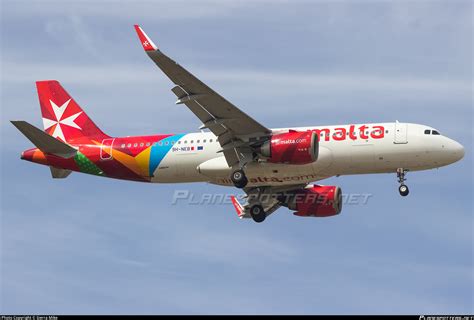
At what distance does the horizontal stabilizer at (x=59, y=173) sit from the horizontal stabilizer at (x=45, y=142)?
120 centimetres

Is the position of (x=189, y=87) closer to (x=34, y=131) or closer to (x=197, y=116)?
(x=197, y=116)

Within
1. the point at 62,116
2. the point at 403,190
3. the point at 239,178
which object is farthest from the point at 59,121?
the point at 403,190

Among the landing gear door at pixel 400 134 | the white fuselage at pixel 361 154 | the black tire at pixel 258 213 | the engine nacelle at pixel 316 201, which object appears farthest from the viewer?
the engine nacelle at pixel 316 201

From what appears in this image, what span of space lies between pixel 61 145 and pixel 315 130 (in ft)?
51.6

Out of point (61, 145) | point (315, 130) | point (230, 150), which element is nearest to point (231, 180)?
point (230, 150)

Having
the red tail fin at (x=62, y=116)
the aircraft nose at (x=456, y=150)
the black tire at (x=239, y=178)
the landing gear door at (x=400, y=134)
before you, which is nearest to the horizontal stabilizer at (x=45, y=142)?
the red tail fin at (x=62, y=116)

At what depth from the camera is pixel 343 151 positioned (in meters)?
61.0

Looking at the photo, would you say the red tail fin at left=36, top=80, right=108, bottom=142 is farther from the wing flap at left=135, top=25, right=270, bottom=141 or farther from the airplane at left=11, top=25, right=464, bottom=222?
the wing flap at left=135, top=25, right=270, bottom=141

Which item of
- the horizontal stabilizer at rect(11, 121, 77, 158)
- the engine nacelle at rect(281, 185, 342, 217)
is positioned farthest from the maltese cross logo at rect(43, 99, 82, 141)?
the engine nacelle at rect(281, 185, 342, 217)

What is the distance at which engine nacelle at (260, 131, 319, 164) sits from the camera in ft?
197

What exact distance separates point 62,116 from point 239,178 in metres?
14.1

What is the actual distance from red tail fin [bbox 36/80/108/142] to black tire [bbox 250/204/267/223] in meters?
10.5

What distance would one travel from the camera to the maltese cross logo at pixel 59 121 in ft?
225

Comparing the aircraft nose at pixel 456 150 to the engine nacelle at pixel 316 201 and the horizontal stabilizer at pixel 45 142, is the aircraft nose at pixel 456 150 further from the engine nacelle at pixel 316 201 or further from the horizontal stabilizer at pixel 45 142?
the horizontal stabilizer at pixel 45 142
